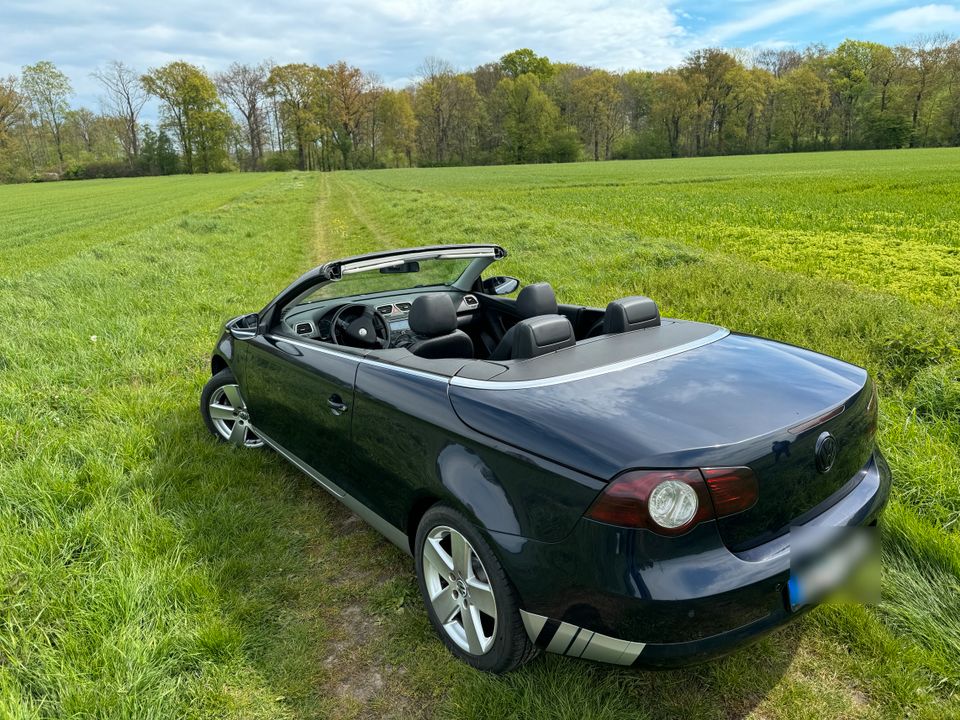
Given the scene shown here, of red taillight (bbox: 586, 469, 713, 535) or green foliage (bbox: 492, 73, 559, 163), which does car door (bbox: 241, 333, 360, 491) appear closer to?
red taillight (bbox: 586, 469, 713, 535)

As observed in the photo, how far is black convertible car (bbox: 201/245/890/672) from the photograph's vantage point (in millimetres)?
1729

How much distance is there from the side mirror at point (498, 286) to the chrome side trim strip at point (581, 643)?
2.65 m

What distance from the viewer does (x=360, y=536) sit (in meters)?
3.27

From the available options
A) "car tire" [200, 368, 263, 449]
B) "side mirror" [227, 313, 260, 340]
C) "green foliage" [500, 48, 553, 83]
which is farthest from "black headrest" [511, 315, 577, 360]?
"green foliage" [500, 48, 553, 83]

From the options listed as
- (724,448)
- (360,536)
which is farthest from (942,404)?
(360,536)

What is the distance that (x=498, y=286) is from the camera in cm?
440

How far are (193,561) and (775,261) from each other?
29.5 ft

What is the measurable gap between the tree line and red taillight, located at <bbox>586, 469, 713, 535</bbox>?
9045 centimetres

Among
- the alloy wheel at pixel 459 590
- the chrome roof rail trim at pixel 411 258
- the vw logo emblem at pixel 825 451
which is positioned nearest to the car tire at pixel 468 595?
the alloy wheel at pixel 459 590

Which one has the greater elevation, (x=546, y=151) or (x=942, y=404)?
(x=546, y=151)

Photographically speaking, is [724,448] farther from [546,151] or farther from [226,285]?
[546,151]

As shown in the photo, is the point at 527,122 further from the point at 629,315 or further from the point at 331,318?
the point at 629,315

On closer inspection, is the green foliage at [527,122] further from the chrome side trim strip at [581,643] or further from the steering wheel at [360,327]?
the chrome side trim strip at [581,643]

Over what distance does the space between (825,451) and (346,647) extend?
1917mm
